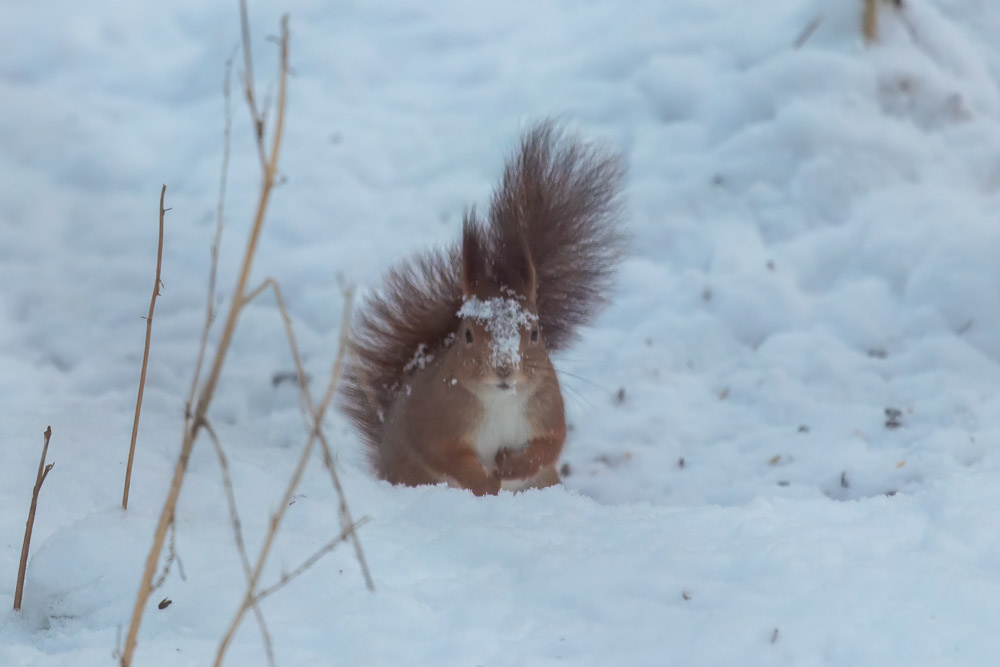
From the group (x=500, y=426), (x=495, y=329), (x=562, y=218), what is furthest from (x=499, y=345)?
(x=562, y=218)

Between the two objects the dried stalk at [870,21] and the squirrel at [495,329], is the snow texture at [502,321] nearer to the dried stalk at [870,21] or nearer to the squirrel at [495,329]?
the squirrel at [495,329]

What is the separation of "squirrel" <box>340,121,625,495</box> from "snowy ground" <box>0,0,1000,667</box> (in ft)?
0.74

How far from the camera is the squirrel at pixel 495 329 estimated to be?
2.11 metres

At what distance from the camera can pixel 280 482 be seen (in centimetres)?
191

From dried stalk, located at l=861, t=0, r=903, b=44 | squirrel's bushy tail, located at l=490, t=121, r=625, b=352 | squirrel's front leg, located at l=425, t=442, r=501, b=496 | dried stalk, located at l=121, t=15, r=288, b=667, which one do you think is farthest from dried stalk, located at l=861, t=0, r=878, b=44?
dried stalk, located at l=121, t=15, r=288, b=667

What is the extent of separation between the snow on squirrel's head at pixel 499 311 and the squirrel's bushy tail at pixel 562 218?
6cm

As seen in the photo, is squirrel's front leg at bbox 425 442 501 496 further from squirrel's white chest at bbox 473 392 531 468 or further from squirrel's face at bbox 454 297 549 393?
squirrel's face at bbox 454 297 549 393

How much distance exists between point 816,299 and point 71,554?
2.40m

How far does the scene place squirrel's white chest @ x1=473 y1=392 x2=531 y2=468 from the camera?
2125mm

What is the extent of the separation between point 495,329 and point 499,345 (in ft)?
0.13

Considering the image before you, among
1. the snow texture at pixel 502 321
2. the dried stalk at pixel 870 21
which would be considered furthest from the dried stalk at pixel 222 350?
the dried stalk at pixel 870 21

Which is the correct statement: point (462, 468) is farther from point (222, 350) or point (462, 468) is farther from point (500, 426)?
point (222, 350)

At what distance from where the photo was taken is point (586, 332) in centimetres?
314

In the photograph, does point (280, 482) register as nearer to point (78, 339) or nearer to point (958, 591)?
point (958, 591)
